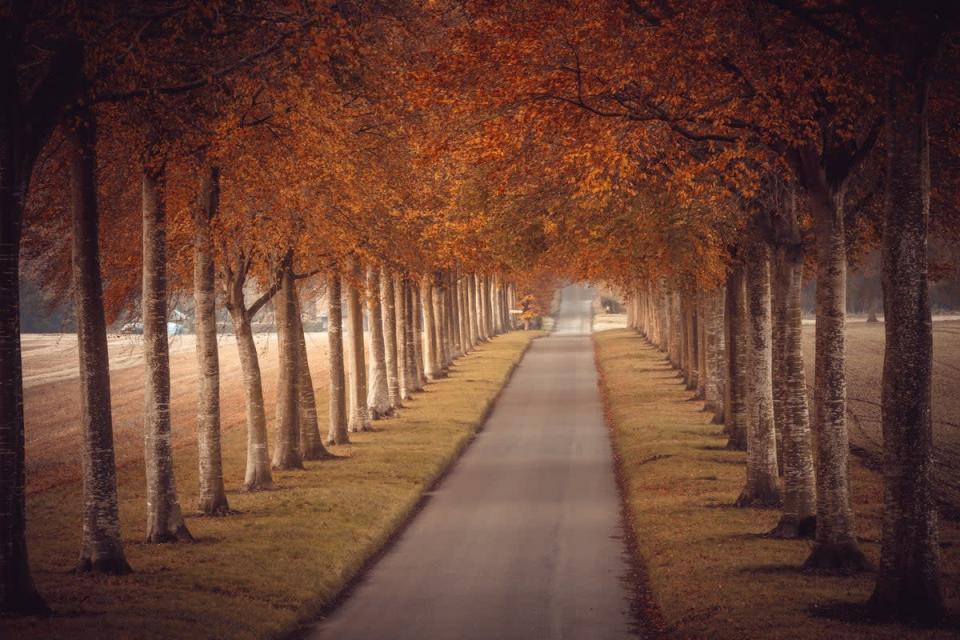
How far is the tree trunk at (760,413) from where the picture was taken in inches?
911

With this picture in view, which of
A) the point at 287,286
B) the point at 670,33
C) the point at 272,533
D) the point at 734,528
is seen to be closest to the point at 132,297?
the point at 287,286

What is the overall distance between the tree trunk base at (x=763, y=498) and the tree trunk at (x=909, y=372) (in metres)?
10.1

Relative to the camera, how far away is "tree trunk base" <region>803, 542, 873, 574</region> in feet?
54.9

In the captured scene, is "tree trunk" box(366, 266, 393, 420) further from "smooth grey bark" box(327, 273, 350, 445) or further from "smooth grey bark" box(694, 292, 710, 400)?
"smooth grey bark" box(694, 292, 710, 400)

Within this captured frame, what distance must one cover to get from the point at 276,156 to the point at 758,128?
293 inches

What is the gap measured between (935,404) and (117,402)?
37156 millimetres

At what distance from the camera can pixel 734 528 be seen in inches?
Answer: 828

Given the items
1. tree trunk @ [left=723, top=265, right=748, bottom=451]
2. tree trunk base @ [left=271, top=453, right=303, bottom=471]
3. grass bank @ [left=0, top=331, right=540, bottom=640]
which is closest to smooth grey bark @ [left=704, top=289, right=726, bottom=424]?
tree trunk @ [left=723, top=265, right=748, bottom=451]

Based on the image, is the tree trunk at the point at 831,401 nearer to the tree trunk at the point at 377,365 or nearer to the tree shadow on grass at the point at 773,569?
the tree shadow on grass at the point at 773,569

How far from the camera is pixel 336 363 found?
1320 inches

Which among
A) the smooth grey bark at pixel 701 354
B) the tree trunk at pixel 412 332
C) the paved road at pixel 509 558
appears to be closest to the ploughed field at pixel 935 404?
the smooth grey bark at pixel 701 354

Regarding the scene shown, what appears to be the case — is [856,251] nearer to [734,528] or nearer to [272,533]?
[734,528]

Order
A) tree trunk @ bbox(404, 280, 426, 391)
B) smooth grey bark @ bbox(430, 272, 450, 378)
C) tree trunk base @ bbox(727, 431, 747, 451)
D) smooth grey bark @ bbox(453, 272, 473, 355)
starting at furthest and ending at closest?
smooth grey bark @ bbox(453, 272, 473, 355)
smooth grey bark @ bbox(430, 272, 450, 378)
tree trunk @ bbox(404, 280, 426, 391)
tree trunk base @ bbox(727, 431, 747, 451)

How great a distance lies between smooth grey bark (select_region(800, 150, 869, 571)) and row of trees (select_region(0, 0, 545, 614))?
579 cm
